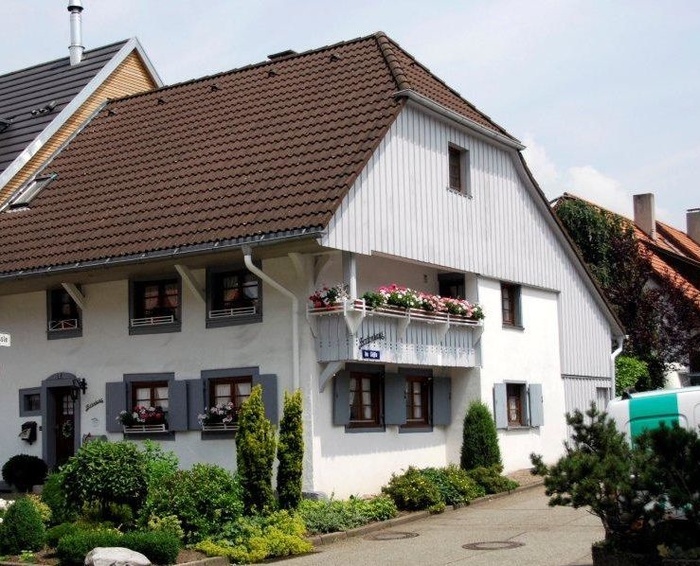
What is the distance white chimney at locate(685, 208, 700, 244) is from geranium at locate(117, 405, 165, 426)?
123 feet

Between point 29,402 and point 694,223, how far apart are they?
125 feet

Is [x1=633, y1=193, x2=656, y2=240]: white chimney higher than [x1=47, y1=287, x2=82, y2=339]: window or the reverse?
higher

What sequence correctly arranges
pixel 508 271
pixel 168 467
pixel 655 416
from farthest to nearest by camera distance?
pixel 508 271, pixel 168 467, pixel 655 416

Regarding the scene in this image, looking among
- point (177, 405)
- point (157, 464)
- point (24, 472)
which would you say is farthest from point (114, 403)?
point (157, 464)

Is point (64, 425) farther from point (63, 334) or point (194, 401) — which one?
point (194, 401)

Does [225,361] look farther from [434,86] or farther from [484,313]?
[434,86]

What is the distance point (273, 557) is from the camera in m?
15.6

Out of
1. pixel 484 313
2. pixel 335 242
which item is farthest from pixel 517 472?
pixel 335 242

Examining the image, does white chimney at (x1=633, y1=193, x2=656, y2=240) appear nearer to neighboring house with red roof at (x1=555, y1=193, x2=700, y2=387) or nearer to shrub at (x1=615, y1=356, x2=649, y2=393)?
neighboring house with red roof at (x1=555, y1=193, x2=700, y2=387)

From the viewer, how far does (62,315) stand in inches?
871

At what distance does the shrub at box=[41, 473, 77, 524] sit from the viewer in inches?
661

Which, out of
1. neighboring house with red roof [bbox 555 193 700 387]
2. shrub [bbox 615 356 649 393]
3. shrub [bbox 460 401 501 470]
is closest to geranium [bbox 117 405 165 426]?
shrub [bbox 460 401 501 470]

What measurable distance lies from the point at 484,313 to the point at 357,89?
506 centimetres

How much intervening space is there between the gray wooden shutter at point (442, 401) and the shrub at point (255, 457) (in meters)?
5.69
